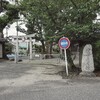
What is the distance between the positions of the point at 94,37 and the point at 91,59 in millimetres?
1783

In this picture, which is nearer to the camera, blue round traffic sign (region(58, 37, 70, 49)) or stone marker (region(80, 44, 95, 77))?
stone marker (region(80, 44, 95, 77))

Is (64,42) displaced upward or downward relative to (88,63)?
upward

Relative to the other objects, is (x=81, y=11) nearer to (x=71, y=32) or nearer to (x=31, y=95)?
(x=71, y=32)

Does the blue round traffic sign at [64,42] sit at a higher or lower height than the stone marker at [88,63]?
higher

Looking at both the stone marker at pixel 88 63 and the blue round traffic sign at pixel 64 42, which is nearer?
the stone marker at pixel 88 63

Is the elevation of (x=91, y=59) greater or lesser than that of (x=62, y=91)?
greater

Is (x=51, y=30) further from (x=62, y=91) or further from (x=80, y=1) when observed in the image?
(x=62, y=91)

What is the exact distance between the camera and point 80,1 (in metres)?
11.3

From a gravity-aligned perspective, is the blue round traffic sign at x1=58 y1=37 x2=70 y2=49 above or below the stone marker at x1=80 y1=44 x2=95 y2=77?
above

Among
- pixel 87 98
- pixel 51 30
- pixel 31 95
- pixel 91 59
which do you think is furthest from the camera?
pixel 51 30

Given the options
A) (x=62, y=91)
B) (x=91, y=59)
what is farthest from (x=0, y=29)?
(x=62, y=91)

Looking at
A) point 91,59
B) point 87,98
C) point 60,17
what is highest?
point 60,17

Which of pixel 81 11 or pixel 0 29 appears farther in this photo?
pixel 0 29

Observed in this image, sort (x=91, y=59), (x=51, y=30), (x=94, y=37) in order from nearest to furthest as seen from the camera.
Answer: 1. (x=91, y=59)
2. (x=94, y=37)
3. (x=51, y=30)
